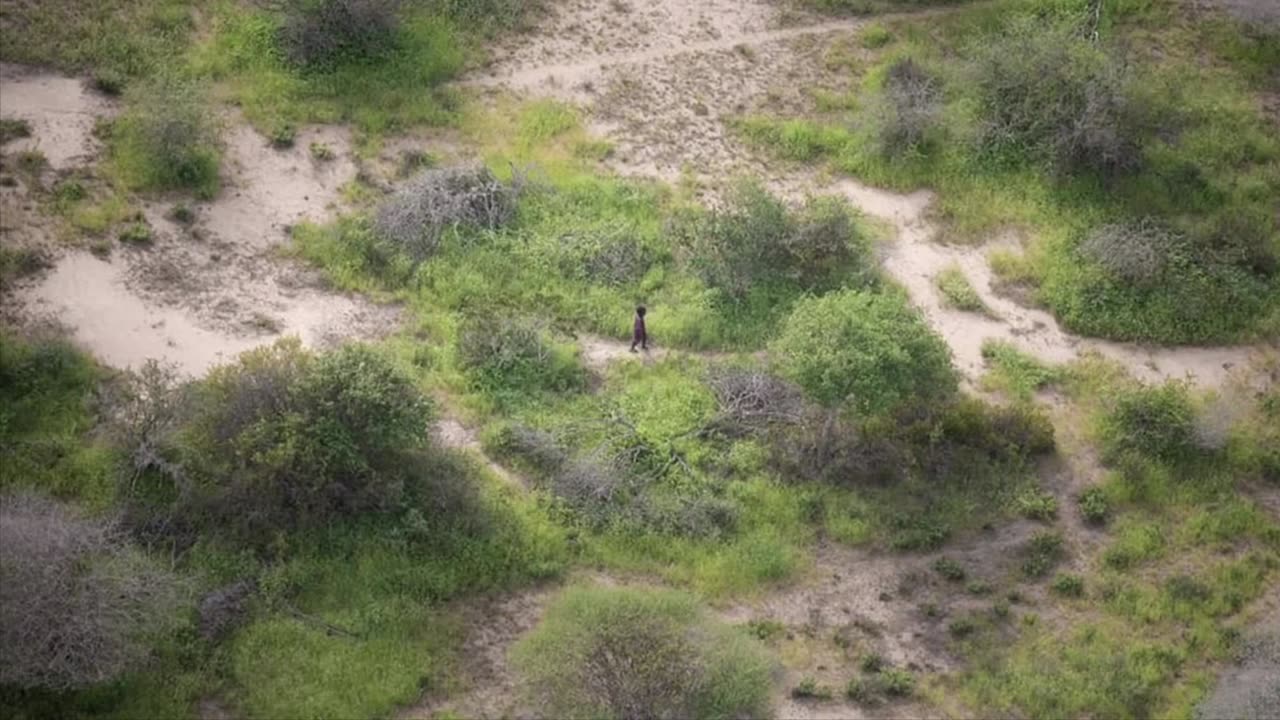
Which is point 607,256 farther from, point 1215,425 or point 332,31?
point 1215,425

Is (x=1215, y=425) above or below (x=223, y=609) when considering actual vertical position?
below

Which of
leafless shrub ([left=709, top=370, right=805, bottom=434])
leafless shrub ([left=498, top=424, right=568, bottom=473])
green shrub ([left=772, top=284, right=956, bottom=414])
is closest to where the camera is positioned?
green shrub ([left=772, top=284, right=956, bottom=414])

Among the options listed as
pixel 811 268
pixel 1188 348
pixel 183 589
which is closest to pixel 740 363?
pixel 811 268

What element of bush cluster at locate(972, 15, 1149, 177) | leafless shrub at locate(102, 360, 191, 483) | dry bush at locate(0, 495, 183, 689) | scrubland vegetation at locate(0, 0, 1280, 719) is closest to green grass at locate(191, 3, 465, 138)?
scrubland vegetation at locate(0, 0, 1280, 719)

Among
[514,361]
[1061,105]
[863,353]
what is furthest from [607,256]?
[1061,105]

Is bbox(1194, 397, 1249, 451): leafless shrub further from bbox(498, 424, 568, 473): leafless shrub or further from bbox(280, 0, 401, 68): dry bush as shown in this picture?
bbox(280, 0, 401, 68): dry bush

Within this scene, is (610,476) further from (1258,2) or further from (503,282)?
(1258,2)
